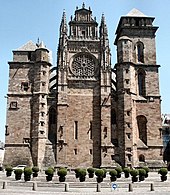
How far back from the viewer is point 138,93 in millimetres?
44969

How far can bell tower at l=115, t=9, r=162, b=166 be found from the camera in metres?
41.7

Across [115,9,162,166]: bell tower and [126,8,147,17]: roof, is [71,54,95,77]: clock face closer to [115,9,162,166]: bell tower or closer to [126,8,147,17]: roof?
[115,9,162,166]: bell tower

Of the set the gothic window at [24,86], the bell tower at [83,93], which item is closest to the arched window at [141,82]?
the bell tower at [83,93]

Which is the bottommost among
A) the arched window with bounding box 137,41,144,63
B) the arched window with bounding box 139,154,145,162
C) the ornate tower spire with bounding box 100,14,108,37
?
the arched window with bounding box 139,154,145,162

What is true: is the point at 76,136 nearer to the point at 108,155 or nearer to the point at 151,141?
the point at 108,155

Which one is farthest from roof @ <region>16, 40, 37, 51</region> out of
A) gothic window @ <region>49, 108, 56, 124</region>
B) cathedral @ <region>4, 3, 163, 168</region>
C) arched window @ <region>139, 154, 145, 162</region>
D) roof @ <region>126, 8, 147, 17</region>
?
arched window @ <region>139, 154, 145, 162</region>

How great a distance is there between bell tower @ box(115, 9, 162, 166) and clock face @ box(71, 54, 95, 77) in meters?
3.68

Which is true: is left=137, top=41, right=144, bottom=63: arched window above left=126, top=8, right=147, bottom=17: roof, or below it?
below

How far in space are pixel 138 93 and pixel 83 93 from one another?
800 centimetres

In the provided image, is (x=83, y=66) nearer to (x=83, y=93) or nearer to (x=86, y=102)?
(x=83, y=93)

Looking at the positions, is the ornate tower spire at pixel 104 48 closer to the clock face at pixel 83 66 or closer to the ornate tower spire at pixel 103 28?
the ornate tower spire at pixel 103 28

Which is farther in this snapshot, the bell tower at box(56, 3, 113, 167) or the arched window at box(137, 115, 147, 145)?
the arched window at box(137, 115, 147, 145)

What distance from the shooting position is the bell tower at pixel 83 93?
136ft

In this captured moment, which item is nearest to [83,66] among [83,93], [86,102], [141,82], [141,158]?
[83,93]
